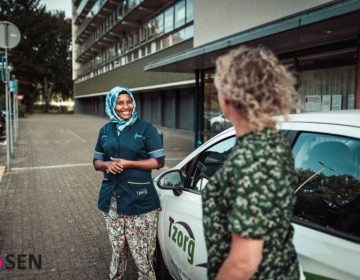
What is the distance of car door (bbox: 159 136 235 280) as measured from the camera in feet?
8.05

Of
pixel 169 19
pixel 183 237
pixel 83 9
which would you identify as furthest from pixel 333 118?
pixel 83 9

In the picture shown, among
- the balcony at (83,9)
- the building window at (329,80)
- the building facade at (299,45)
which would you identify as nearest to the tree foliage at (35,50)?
the balcony at (83,9)

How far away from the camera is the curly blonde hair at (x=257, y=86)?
1.32 metres

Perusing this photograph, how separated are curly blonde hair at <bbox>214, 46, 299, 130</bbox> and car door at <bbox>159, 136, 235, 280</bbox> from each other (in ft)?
4.08

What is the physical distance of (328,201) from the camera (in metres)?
1.99

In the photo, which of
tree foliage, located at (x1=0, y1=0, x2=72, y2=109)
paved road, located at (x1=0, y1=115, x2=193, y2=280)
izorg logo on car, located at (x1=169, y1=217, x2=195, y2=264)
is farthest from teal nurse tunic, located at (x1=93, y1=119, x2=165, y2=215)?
tree foliage, located at (x1=0, y1=0, x2=72, y2=109)

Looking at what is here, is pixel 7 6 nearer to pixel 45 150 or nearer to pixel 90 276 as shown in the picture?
pixel 45 150

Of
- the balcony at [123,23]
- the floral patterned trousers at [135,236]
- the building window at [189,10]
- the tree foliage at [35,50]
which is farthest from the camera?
the tree foliage at [35,50]

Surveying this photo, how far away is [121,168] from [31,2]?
60824 mm

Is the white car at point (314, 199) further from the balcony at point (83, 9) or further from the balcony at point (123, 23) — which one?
the balcony at point (83, 9)

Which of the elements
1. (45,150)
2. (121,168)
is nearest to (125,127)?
(121,168)

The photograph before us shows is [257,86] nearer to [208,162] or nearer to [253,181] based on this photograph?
[253,181]

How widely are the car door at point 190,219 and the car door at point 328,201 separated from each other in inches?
25.7

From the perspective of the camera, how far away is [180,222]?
2.71 m
